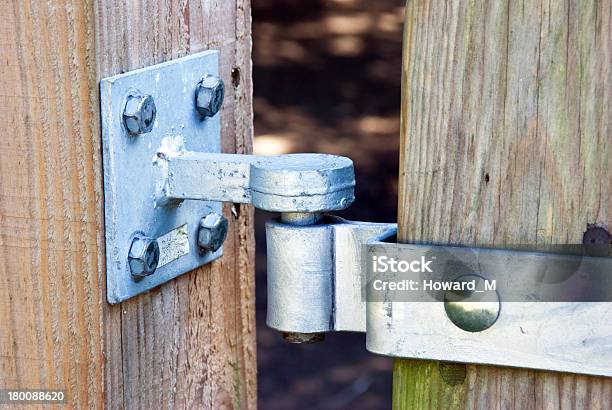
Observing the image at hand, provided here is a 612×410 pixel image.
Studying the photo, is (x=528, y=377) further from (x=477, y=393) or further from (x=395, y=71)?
(x=395, y=71)

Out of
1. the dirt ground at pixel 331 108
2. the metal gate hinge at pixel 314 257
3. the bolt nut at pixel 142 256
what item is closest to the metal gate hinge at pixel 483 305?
the metal gate hinge at pixel 314 257

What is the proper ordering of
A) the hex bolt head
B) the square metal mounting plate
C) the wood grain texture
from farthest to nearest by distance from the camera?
the hex bolt head
the square metal mounting plate
the wood grain texture

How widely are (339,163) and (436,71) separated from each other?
0.16 m

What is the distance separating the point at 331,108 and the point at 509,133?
3.67 m

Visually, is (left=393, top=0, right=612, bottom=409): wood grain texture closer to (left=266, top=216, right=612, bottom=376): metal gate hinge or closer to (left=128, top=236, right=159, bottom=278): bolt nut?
(left=266, top=216, right=612, bottom=376): metal gate hinge

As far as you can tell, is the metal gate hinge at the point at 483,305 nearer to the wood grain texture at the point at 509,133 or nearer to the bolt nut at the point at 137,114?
the wood grain texture at the point at 509,133

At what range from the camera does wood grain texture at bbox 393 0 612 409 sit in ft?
3.12

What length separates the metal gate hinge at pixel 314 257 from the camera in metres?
0.98

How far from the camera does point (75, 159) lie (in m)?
1.06

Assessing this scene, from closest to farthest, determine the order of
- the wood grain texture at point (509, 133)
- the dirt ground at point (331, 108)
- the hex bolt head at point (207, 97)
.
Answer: the wood grain texture at point (509, 133), the hex bolt head at point (207, 97), the dirt ground at point (331, 108)

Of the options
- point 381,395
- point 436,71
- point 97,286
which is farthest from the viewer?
point 381,395

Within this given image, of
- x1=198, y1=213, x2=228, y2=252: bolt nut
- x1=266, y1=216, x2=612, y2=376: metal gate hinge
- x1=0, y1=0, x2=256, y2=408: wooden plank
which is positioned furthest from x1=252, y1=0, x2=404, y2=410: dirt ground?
x1=266, y1=216, x2=612, y2=376: metal gate hinge

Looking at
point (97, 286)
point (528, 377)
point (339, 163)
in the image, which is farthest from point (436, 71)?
point (97, 286)

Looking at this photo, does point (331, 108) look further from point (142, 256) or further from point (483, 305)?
point (483, 305)
